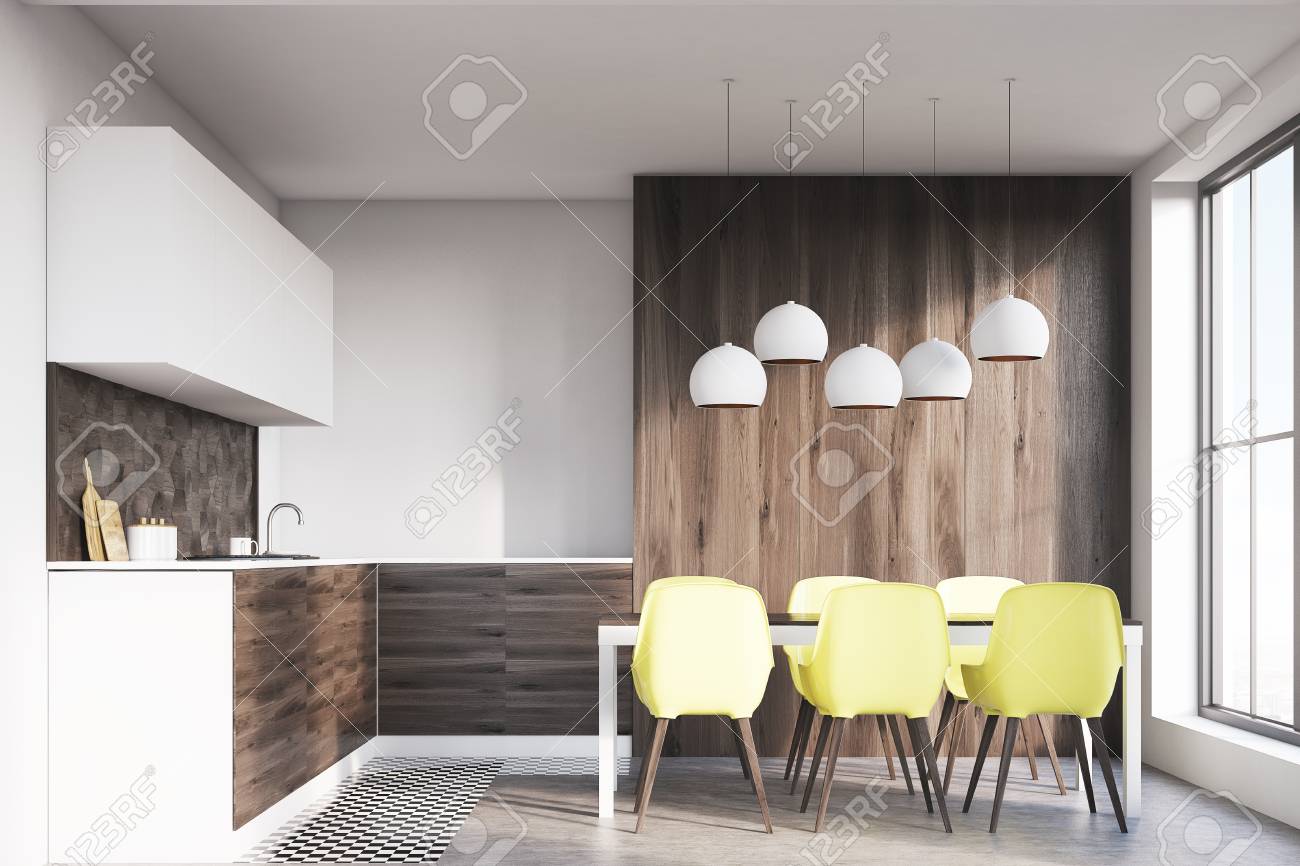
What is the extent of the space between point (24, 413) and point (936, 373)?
10.3 feet

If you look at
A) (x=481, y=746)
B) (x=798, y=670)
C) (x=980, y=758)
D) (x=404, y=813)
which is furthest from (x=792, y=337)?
(x=481, y=746)

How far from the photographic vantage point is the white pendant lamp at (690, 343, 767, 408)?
4.42 m

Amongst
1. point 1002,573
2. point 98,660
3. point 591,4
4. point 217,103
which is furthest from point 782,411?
point 98,660

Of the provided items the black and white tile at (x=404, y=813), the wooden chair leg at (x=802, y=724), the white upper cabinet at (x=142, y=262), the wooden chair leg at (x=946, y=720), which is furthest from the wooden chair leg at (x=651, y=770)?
the white upper cabinet at (x=142, y=262)

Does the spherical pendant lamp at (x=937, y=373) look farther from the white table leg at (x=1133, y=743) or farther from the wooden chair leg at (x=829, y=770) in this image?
the wooden chair leg at (x=829, y=770)

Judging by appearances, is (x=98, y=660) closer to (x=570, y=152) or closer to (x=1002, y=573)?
(x=570, y=152)

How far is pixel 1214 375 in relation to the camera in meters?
5.22

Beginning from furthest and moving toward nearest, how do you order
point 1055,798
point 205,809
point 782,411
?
point 782,411 < point 1055,798 < point 205,809

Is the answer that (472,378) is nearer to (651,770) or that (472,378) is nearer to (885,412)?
(885,412)

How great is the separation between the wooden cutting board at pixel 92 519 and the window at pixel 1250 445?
13.9ft

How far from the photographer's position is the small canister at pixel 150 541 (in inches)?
154

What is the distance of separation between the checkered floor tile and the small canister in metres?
1.03

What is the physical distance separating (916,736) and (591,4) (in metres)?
2.72

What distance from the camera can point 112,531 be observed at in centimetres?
383
